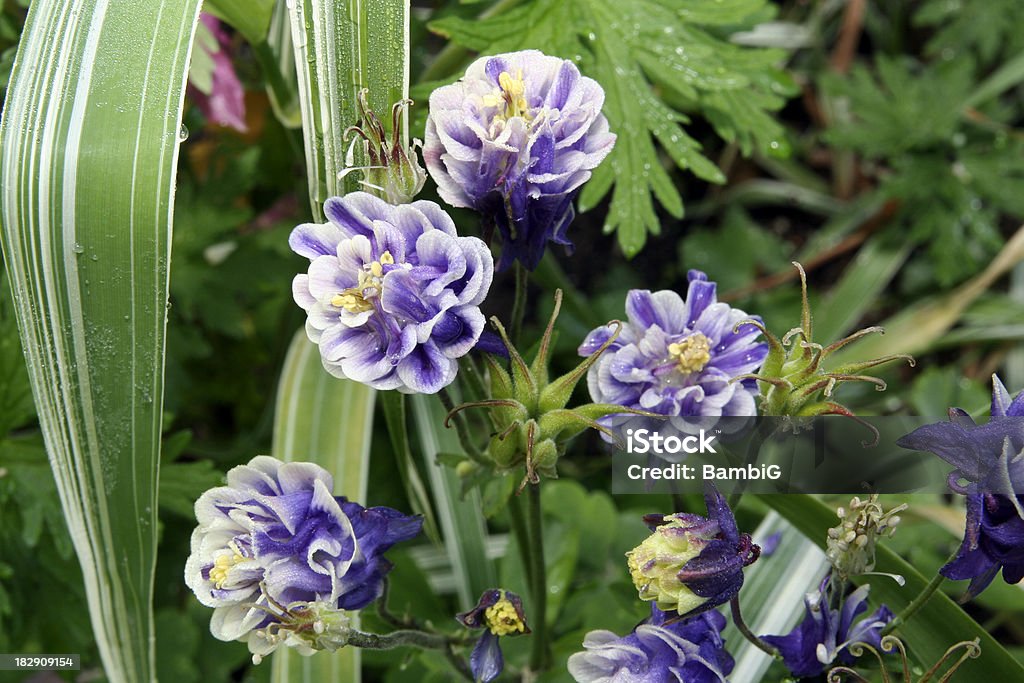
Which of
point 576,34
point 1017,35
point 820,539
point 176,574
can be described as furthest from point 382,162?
point 1017,35

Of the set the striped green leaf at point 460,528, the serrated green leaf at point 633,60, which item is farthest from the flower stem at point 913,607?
the striped green leaf at point 460,528

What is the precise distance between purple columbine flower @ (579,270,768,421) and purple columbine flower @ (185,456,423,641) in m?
0.26

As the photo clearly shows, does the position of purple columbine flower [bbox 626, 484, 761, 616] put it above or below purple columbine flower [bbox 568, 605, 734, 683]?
above

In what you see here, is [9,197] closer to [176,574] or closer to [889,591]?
[176,574]

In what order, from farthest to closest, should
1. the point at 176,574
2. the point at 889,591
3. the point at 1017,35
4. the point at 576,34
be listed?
the point at 1017,35, the point at 176,574, the point at 576,34, the point at 889,591

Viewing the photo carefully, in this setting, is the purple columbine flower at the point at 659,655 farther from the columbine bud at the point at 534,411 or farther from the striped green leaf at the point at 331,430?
the striped green leaf at the point at 331,430

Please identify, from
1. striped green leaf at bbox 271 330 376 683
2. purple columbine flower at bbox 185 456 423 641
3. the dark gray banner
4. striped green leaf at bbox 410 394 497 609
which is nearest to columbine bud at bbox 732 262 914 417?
the dark gray banner

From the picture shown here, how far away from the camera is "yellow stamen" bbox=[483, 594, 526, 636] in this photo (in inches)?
30.8

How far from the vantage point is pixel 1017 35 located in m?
1.74

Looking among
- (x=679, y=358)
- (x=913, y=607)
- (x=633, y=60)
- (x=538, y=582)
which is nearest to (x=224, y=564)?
(x=538, y=582)

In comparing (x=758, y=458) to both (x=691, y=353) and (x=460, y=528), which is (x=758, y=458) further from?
(x=460, y=528)

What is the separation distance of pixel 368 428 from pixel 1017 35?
145 cm

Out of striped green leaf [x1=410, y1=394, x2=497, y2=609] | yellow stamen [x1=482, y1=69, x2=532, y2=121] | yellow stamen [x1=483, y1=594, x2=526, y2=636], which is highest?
yellow stamen [x1=482, y1=69, x2=532, y2=121]

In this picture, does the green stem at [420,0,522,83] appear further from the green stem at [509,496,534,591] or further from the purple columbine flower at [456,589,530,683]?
the purple columbine flower at [456,589,530,683]
